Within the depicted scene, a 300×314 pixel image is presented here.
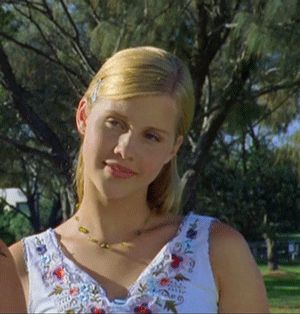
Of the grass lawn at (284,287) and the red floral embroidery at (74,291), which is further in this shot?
the grass lawn at (284,287)

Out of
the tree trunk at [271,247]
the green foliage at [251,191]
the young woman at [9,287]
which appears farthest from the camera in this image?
the tree trunk at [271,247]

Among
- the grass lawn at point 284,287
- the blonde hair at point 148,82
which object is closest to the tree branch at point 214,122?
the grass lawn at point 284,287

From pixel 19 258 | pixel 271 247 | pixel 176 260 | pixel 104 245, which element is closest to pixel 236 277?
pixel 176 260

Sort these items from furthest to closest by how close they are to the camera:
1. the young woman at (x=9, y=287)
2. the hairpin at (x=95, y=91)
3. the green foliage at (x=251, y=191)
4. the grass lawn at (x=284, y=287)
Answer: the green foliage at (x=251, y=191), the grass lawn at (x=284, y=287), the hairpin at (x=95, y=91), the young woman at (x=9, y=287)

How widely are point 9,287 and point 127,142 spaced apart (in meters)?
0.24

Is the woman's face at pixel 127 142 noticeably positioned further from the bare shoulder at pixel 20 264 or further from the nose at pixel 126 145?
the bare shoulder at pixel 20 264

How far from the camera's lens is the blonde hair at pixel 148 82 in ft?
4.06

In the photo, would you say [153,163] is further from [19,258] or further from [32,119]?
[32,119]

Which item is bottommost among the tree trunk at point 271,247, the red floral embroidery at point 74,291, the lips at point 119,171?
the tree trunk at point 271,247

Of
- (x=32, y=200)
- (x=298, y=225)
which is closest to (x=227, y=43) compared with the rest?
(x=298, y=225)

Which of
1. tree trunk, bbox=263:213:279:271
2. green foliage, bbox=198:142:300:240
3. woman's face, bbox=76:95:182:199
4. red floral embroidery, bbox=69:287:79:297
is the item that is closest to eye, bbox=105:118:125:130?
woman's face, bbox=76:95:182:199

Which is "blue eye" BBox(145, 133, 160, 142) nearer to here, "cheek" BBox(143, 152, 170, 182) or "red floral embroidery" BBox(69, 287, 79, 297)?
"cheek" BBox(143, 152, 170, 182)

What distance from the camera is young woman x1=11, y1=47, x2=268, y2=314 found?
1.22m

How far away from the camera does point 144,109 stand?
1.24 m
